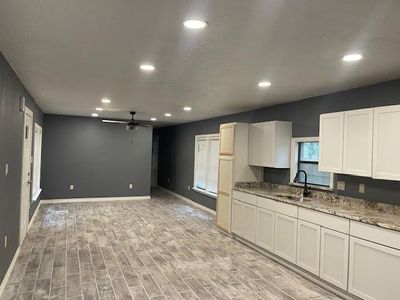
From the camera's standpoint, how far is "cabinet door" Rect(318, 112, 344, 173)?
380 centimetres

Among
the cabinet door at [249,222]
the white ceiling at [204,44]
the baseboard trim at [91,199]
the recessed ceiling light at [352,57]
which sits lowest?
the baseboard trim at [91,199]

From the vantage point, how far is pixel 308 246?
385 cm

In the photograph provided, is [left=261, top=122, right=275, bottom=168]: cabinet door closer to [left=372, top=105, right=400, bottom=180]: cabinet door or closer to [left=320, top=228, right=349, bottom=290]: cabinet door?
[left=320, top=228, right=349, bottom=290]: cabinet door

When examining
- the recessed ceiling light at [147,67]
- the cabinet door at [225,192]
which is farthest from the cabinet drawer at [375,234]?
the cabinet door at [225,192]

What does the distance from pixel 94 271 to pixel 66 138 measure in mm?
5589

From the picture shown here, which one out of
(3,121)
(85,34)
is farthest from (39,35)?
(3,121)

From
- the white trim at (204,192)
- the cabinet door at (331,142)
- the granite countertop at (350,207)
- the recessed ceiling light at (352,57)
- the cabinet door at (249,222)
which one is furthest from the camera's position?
the white trim at (204,192)

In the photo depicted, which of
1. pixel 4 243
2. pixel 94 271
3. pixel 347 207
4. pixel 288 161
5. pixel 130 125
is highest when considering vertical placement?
pixel 130 125

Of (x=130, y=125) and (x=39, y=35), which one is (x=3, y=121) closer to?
(x=39, y=35)

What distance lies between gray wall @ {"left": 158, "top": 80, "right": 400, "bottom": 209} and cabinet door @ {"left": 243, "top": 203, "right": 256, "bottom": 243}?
2.53 ft

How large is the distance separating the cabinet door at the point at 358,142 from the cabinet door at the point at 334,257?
743 millimetres

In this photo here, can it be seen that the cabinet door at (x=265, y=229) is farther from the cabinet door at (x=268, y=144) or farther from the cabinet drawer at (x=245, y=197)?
the cabinet door at (x=268, y=144)

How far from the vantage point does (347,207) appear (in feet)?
13.0

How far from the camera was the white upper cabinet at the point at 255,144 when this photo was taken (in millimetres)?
5609
